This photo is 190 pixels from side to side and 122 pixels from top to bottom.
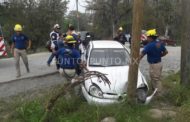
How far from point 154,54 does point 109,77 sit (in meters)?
1.42

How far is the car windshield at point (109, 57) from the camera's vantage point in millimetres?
10836

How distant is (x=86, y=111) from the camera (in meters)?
8.67

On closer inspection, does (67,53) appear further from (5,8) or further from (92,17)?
(92,17)

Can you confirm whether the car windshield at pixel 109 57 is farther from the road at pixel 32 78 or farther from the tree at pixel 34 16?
the tree at pixel 34 16

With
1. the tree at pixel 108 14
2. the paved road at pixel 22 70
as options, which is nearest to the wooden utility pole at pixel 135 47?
the paved road at pixel 22 70

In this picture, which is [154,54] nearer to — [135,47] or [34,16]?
[135,47]

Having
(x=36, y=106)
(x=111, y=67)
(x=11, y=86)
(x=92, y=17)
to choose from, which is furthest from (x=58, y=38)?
(x=92, y=17)

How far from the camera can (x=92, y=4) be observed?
152 feet

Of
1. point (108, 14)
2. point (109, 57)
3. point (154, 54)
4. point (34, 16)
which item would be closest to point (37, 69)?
point (109, 57)

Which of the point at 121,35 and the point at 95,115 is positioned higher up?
the point at 121,35

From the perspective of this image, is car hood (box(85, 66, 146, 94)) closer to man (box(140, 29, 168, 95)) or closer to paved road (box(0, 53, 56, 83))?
man (box(140, 29, 168, 95))

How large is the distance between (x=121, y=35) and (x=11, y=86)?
6.07m

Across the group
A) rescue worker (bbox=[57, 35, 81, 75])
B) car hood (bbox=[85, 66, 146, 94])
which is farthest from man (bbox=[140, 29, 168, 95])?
rescue worker (bbox=[57, 35, 81, 75])

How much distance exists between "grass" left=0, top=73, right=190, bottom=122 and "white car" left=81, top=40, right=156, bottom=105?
234 mm
